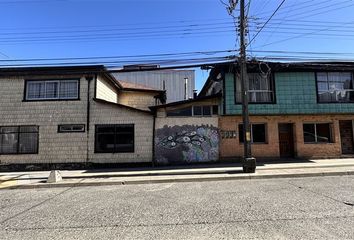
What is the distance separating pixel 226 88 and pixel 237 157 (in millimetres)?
4292

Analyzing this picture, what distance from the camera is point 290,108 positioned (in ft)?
54.8

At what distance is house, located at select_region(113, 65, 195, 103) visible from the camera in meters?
32.2

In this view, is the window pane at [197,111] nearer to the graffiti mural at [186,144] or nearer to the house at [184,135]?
the house at [184,135]

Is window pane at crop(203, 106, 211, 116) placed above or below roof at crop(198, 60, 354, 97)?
below

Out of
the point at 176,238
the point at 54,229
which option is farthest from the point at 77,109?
the point at 176,238

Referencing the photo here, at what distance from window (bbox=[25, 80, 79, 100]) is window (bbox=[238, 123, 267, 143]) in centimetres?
1051

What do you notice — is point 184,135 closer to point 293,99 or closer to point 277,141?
point 277,141

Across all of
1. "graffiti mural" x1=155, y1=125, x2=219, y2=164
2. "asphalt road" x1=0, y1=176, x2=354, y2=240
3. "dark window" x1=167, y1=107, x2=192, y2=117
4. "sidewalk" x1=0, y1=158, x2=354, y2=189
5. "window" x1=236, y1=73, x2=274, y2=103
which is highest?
"window" x1=236, y1=73, x2=274, y2=103

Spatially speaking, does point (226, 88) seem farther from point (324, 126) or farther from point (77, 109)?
point (77, 109)

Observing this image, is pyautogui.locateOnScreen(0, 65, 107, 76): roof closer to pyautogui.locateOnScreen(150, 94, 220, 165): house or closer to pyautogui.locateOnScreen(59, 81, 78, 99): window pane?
pyautogui.locateOnScreen(59, 81, 78, 99): window pane

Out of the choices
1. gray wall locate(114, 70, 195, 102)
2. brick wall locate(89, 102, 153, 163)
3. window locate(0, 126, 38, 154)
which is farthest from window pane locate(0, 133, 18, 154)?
gray wall locate(114, 70, 195, 102)

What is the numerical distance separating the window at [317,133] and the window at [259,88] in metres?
3.30

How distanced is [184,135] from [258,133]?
486 cm

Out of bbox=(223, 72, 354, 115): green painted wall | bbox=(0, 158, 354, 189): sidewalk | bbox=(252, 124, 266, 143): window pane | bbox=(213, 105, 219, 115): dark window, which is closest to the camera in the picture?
bbox=(0, 158, 354, 189): sidewalk
